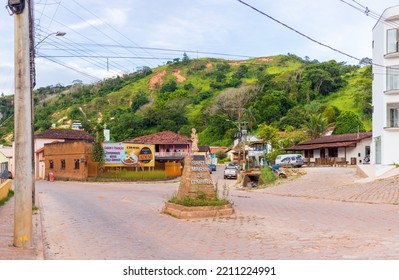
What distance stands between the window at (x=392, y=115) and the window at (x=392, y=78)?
120cm

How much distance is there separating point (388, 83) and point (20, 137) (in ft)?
89.8

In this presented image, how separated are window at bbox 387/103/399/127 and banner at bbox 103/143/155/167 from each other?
78.7ft

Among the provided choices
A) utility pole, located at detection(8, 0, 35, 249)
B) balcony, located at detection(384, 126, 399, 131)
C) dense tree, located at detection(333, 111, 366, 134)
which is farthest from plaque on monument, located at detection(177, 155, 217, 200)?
dense tree, located at detection(333, 111, 366, 134)

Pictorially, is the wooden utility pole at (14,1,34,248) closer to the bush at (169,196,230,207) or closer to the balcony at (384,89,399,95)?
the bush at (169,196,230,207)

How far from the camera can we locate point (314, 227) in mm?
11992

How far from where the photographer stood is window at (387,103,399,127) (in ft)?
103

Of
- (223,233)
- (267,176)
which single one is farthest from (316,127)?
(223,233)

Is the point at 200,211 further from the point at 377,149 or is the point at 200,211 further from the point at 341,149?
the point at 341,149

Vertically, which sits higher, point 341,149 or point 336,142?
point 336,142

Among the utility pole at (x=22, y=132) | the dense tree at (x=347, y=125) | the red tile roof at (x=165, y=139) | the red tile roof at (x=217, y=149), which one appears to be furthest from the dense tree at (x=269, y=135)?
the utility pole at (x=22, y=132)

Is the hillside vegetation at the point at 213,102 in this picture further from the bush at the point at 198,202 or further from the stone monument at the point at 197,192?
the bush at the point at 198,202

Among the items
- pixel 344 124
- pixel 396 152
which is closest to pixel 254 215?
pixel 396 152

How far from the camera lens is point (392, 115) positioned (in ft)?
104

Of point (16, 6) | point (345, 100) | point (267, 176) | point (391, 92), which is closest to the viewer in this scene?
point (16, 6)
